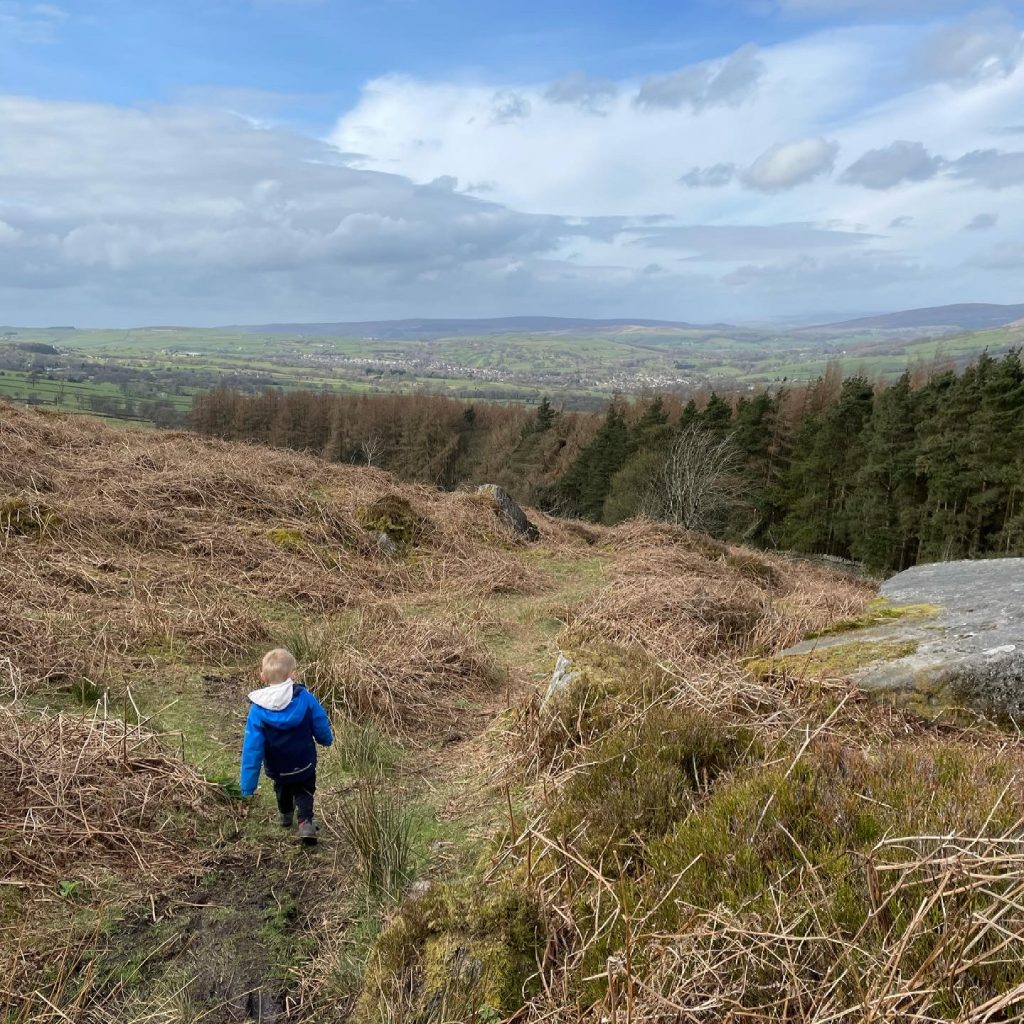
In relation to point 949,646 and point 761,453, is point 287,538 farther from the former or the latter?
point 761,453

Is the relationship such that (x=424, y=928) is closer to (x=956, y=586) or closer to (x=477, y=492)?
(x=956, y=586)

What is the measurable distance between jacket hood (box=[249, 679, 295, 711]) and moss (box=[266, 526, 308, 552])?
5618 mm

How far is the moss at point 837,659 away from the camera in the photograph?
15.5ft

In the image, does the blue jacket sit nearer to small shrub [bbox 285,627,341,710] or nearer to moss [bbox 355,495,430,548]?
small shrub [bbox 285,627,341,710]

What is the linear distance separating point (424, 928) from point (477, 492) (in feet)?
39.7

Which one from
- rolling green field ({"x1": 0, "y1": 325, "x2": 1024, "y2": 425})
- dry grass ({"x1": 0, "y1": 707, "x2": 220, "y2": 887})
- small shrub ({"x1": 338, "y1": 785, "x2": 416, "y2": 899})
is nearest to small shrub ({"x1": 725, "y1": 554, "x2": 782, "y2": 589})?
small shrub ({"x1": 338, "y1": 785, "x2": 416, "y2": 899})

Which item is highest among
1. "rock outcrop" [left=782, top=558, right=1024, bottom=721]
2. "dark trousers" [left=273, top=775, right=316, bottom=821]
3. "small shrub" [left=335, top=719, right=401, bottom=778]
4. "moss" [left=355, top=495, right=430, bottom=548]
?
"rock outcrop" [left=782, top=558, right=1024, bottom=721]

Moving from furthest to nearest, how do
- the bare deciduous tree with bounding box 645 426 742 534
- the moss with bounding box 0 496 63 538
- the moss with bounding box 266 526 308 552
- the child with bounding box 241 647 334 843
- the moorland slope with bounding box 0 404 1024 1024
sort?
the bare deciduous tree with bounding box 645 426 742 534, the moss with bounding box 266 526 308 552, the moss with bounding box 0 496 63 538, the child with bounding box 241 647 334 843, the moorland slope with bounding box 0 404 1024 1024

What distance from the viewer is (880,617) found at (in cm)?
578

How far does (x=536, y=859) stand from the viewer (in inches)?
117

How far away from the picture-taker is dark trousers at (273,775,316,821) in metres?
4.06

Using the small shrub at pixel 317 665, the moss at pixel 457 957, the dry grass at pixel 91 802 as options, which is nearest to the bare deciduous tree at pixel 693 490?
the small shrub at pixel 317 665

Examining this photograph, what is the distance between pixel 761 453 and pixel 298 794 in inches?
1603

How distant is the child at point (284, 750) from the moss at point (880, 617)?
418 cm
